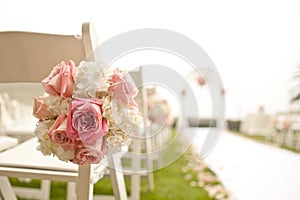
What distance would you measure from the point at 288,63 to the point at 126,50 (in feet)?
14.0

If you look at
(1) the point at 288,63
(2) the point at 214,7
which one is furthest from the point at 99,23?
(1) the point at 288,63

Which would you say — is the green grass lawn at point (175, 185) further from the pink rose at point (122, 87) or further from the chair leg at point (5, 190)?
the pink rose at point (122, 87)

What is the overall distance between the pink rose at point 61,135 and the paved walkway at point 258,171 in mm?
1797

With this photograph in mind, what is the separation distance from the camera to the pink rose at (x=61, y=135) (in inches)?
28.1

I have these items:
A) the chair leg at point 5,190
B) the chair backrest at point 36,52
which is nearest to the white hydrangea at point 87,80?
the chair backrest at point 36,52

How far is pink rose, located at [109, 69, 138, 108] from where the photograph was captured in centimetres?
75

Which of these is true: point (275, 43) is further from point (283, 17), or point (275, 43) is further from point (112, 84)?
point (112, 84)

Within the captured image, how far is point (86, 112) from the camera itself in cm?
71

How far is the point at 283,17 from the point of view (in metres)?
4.14

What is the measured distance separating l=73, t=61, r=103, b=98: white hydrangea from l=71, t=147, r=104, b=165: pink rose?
0.11m

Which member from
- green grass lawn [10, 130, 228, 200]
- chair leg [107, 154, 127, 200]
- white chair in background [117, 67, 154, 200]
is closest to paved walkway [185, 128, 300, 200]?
green grass lawn [10, 130, 228, 200]

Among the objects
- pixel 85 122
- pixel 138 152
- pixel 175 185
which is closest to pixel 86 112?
pixel 85 122

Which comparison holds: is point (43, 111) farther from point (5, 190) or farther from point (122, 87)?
point (5, 190)

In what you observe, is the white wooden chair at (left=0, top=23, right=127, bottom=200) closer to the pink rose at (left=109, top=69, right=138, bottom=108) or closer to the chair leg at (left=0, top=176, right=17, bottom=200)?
the pink rose at (left=109, top=69, right=138, bottom=108)
